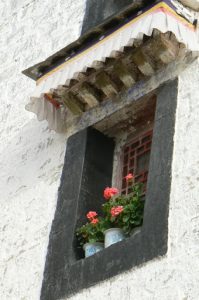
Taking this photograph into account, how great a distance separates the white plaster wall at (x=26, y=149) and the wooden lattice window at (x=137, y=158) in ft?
2.13

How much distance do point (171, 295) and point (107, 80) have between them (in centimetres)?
250

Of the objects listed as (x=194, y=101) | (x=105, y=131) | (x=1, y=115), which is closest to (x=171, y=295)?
(x=194, y=101)

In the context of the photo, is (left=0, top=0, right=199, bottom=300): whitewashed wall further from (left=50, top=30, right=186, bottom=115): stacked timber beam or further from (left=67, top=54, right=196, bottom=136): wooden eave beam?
(left=50, top=30, right=186, bottom=115): stacked timber beam

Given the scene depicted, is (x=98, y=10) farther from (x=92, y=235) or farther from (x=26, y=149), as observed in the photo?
(x=92, y=235)

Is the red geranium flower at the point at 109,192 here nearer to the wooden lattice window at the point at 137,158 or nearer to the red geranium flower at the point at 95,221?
the red geranium flower at the point at 95,221

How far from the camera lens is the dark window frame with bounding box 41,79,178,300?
730 centimetres

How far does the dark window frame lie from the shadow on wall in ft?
5.97

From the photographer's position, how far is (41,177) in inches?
357

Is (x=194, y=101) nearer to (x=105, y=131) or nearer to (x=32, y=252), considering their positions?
(x=105, y=131)

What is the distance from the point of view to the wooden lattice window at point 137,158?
8.41 m

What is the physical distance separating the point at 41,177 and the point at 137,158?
1.03m

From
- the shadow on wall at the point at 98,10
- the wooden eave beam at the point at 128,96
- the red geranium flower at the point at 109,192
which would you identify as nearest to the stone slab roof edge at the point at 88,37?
the wooden eave beam at the point at 128,96

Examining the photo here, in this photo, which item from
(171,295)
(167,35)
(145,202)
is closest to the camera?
(171,295)

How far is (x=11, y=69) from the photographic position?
35.0 feet
